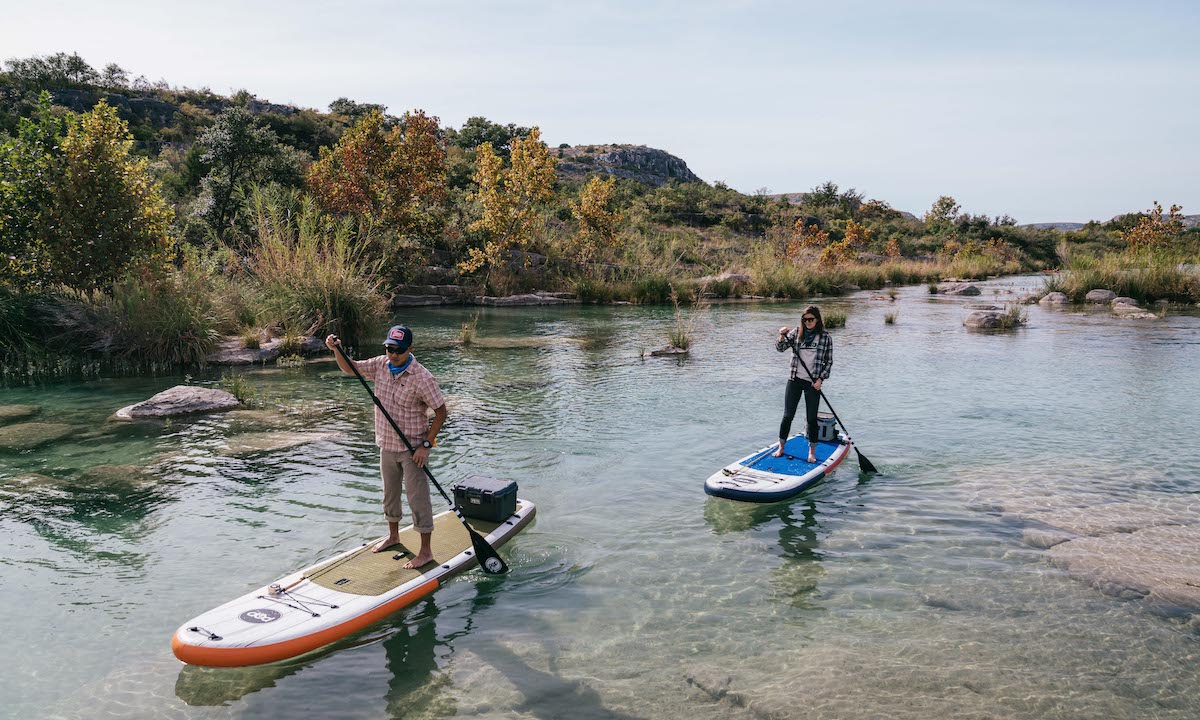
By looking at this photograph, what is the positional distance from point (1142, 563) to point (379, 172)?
26131mm

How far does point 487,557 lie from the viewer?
609cm

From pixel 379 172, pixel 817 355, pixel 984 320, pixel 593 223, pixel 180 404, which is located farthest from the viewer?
pixel 593 223

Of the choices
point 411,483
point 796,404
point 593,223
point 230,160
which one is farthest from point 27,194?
point 593,223

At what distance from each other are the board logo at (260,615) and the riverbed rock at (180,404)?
23.9 ft

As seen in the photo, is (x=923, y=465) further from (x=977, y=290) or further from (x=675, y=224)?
(x=675, y=224)

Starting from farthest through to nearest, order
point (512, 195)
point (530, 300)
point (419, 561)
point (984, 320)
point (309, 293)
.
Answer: point (530, 300), point (512, 195), point (984, 320), point (309, 293), point (419, 561)

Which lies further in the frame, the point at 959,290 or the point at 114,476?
the point at 959,290

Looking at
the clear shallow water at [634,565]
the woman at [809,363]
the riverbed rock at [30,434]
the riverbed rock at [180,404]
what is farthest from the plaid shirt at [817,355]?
the riverbed rock at [30,434]

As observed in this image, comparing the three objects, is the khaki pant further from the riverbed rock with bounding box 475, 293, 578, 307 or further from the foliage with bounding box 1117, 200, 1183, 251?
the foliage with bounding box 1117, 200, 1183, 251

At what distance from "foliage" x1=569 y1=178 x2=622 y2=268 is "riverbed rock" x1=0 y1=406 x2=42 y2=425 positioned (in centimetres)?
2328

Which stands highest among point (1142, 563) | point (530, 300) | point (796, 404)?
point (530, 300)

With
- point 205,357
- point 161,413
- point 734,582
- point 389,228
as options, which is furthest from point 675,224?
point 734,582

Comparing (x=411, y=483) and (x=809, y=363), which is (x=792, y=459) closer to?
(x=809, y=363)

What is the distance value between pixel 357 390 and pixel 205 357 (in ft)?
13.9
